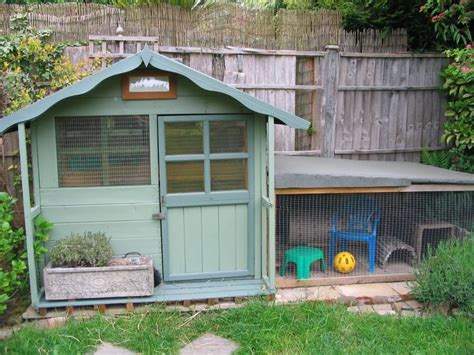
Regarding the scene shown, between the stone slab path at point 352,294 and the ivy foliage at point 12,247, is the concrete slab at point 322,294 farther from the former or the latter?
the ivy foliage at point 12,247

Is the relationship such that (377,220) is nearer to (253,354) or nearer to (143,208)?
(253,354)

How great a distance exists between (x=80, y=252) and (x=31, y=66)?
7.67 feet

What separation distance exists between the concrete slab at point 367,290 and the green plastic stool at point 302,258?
1.12 feet

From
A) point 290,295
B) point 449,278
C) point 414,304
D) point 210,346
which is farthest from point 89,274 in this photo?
point 449,278

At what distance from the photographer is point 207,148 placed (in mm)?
4117

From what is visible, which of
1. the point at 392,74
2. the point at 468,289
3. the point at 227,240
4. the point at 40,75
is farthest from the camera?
the point at 392,74

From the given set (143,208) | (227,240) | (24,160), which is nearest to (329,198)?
(227,240)

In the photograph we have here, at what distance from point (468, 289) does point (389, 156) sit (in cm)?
281

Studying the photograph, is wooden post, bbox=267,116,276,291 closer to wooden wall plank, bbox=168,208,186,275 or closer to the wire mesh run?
the wire mesh run

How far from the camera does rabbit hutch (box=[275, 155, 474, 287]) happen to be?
441 cm

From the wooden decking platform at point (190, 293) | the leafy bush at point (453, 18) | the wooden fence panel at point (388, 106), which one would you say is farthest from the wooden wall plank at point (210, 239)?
the leafy bush at point (453, 18)

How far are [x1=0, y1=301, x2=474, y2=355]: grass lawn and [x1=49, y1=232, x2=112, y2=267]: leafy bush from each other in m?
0.48

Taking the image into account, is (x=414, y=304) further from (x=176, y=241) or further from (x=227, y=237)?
(x=176, y=241)

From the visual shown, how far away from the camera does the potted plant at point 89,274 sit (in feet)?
12.6
